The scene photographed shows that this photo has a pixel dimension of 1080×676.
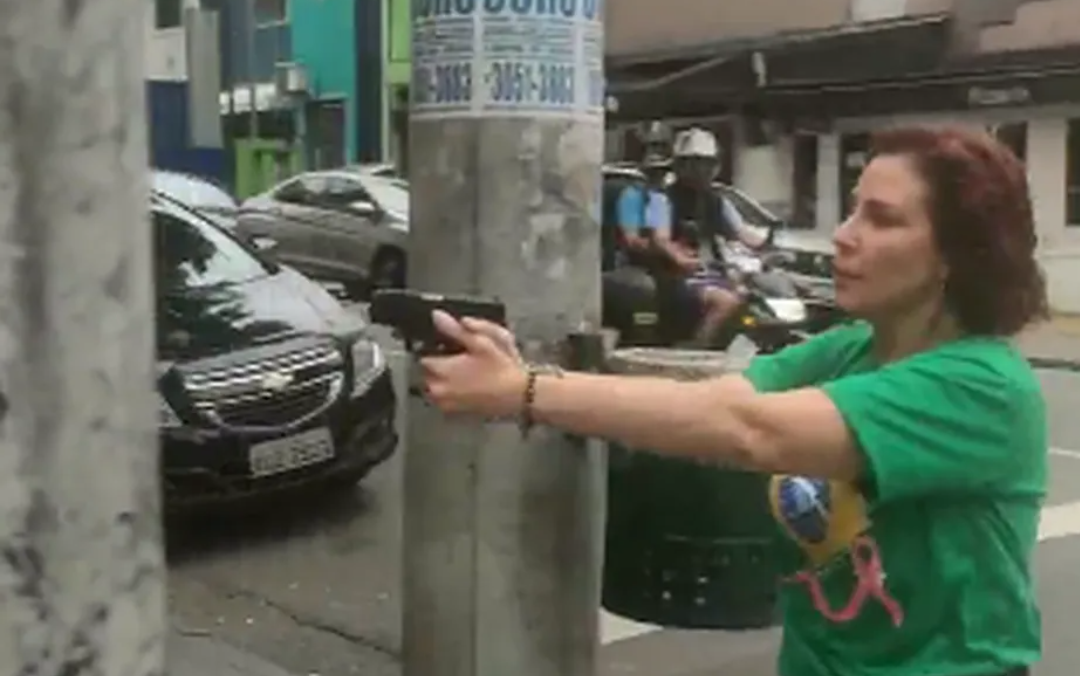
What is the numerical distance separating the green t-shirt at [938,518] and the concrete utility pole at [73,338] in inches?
37.8

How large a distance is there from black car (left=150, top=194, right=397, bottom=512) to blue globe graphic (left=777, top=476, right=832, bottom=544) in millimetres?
4643

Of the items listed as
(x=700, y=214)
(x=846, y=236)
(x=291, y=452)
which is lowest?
(x=291, y=452)

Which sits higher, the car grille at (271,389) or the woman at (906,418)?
the woman at (906,418)

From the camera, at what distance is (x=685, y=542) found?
373 centimetres

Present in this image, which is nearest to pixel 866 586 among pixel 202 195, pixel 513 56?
pixel 513 56

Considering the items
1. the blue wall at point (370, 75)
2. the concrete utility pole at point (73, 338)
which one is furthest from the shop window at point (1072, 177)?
the concrete utility pole at point (73, 338)

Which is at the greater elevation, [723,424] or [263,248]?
[723,424]

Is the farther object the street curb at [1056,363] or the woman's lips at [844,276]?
the street curb at [1056,363]

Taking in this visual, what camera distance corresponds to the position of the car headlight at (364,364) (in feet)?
26.0

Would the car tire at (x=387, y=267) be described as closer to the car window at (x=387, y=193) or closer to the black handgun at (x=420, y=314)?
the car window at (x=387, y=193)

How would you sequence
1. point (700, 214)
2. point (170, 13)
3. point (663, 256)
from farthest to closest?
point (170, 13) → point (700, 214) → point (663, 256)

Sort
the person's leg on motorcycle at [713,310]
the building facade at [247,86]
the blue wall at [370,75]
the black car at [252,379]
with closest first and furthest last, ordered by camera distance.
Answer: the black car at [252,379]
the person's leg on motorcycle at [713,310]
the blue wall at [370,75]
the building facade at [247,86]

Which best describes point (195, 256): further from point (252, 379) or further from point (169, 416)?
point (169, 416)

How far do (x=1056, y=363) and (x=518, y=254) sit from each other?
41.9 feet
